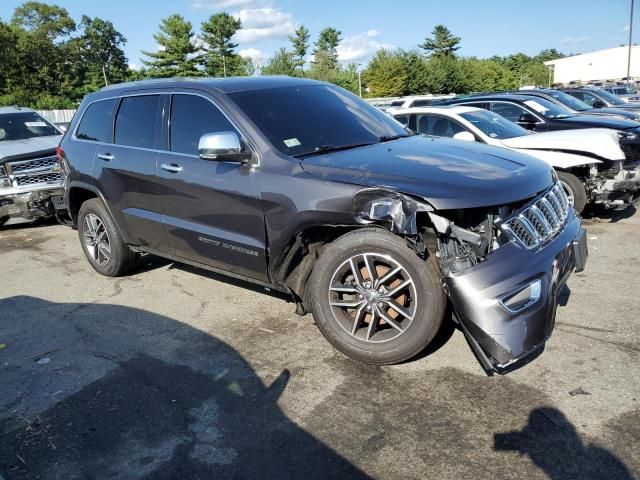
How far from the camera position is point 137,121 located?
16.3ft

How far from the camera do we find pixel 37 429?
3105mm

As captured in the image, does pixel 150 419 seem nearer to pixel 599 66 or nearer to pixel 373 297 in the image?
pixel 373 297

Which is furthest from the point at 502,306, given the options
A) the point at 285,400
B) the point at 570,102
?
the point at 570,102

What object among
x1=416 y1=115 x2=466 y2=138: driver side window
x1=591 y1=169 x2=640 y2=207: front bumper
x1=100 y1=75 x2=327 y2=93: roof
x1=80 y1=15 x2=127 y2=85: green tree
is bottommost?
x1=591 y1=169 x2=640 y2=207: front bumper

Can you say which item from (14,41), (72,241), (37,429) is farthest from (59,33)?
(37,429)

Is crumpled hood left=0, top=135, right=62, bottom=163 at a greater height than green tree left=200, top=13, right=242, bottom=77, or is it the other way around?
green tree left=200, top=13, right=242, bottom=77

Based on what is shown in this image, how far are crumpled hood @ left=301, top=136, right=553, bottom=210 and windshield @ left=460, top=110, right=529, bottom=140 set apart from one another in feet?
12.7

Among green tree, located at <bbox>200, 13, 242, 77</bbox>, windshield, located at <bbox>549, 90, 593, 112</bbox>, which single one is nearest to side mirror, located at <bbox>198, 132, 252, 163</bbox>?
windshield, located at <bbox>549, 90, 593, 112</bbox>

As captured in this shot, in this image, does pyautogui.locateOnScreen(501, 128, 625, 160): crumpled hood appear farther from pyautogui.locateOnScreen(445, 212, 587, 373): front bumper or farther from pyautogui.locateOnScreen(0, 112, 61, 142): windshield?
pyautogui.locateOnScreen(0, 112, 61, 142): windshield

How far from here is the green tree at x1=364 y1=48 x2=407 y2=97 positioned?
5397 centimetres

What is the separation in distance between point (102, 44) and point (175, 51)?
36.9 metres

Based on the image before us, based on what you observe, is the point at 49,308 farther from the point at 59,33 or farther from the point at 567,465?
the point at 59,33

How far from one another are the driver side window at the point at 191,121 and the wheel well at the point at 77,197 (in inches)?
61.3

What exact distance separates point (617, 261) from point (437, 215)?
3.26 metres
